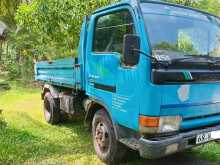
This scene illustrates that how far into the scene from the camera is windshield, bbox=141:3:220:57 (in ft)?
16.5

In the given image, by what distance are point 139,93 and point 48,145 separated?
2937 mm

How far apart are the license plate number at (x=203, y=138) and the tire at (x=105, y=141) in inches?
48.4

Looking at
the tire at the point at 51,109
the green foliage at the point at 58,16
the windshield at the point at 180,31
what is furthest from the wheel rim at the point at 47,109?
the windshield at the point at 180,31

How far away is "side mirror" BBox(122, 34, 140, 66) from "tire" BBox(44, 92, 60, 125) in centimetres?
408

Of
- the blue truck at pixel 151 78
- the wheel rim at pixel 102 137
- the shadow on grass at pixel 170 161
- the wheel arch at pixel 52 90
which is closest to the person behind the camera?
the blue truck at pixel 151 78

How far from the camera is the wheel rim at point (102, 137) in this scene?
19.5ft

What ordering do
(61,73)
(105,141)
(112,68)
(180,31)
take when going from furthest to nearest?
(61,73) → (105,141) → (112,68) → (180,31)

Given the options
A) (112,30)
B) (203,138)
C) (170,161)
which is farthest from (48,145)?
(203,138)

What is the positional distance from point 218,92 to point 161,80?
3.82ft

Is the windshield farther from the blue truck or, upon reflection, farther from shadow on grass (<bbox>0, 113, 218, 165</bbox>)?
shadow on grass (<bbox>0, 113, 218, 165</bbox>)

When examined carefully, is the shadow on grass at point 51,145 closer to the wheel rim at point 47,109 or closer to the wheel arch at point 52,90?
the wheel rim at point 47,109

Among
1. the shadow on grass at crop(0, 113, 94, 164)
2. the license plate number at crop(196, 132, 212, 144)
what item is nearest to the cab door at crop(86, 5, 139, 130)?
the license plate number at crop(196, 132, 212, 144)

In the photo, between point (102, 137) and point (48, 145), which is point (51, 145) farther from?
point (102, 137)

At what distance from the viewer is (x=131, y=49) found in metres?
4.68
